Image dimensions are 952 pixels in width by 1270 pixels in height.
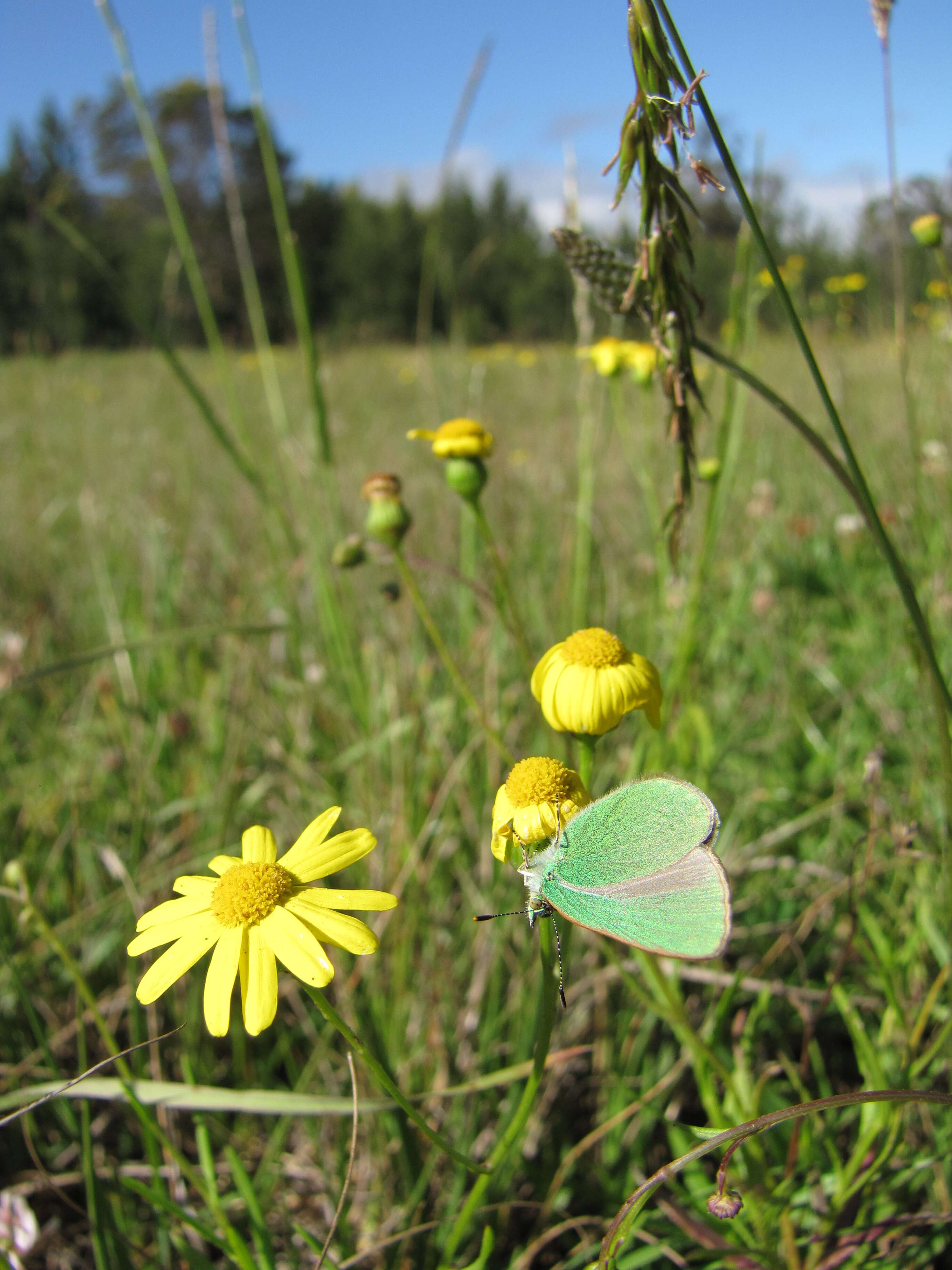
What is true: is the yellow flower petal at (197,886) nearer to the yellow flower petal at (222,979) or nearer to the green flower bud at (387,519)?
the yellow flower petal at (222,979)

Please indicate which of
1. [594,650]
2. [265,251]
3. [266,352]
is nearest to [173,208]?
[266,352]

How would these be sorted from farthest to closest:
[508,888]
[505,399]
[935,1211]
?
[505,399] < [508,888] < [935,1211]

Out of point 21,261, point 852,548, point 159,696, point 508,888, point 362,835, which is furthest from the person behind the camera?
point 21,261


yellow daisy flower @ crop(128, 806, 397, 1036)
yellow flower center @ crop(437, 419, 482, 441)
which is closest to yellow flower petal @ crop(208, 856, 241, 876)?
yellow daisy flower @ crop(128, 806, 397, 1036)

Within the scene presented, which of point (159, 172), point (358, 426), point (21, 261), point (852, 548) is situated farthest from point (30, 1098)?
point (21, 261)

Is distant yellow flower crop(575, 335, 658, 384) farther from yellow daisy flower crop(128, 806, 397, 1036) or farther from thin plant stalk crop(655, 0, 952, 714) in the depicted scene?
yellow daisy flower crop(128, 806, 397, 1036)

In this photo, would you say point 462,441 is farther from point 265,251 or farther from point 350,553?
point 265,251

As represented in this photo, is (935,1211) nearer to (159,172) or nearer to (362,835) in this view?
(362,835)
